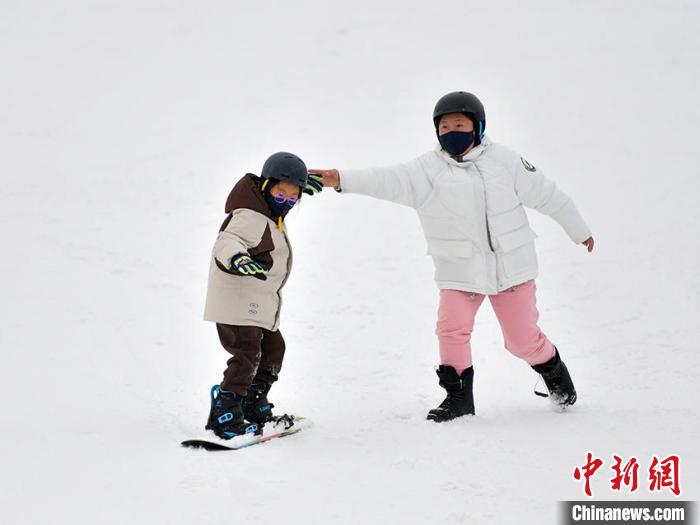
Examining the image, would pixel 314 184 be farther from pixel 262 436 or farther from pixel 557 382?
pixel 557 382

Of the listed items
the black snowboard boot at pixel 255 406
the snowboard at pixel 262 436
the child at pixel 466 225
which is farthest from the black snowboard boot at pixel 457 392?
the black snowboard boot at pixel 255 406

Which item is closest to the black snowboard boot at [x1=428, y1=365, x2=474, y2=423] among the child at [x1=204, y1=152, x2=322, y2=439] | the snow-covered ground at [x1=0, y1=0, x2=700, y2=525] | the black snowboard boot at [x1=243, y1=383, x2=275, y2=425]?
the snow-covered ground at [x1=0, y1=0, x2=700, y2=525]

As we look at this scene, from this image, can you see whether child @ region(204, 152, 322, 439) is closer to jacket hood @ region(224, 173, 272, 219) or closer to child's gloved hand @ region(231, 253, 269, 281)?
jacket hood @ region(224, 173, 272, 219)

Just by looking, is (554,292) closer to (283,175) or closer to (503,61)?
(283,175)

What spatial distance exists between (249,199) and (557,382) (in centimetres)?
232

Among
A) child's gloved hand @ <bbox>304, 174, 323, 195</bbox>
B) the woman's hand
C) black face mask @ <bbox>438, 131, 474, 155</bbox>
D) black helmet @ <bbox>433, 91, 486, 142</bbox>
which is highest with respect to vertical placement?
black helmet @ <bbox>433, 91, 486, 142</bbox>

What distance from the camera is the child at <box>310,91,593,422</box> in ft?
17.1

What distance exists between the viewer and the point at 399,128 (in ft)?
40.4

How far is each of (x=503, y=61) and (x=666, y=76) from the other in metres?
2.59

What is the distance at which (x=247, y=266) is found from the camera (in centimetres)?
436

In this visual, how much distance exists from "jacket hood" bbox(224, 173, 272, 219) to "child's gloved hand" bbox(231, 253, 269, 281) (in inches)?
17.2

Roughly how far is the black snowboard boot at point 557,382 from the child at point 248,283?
1.84 m

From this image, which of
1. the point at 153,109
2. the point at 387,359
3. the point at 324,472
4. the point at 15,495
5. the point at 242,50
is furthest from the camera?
the point at 242,50

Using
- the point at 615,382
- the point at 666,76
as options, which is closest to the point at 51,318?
the point at 615,382
